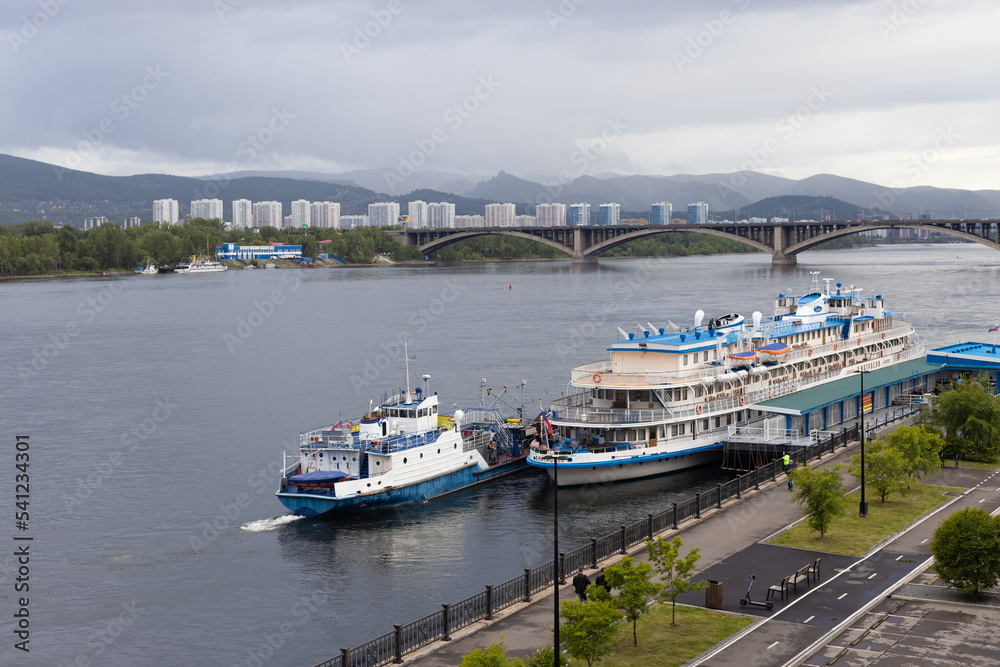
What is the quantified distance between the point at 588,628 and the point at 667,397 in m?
24.6

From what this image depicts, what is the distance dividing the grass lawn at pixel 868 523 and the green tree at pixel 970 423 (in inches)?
190

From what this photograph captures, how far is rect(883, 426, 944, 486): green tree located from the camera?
33.4 metres

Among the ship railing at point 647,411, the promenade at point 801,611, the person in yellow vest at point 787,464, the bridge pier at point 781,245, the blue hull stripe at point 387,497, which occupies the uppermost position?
the bridge pier at point 781,245

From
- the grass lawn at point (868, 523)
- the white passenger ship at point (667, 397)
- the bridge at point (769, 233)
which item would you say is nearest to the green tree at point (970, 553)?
the grass lawn at point (868, 523)

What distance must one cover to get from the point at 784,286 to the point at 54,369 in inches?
3377

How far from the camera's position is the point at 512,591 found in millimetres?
24391

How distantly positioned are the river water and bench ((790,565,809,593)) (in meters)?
9.07

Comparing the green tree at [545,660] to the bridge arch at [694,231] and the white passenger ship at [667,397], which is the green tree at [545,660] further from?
the bridge arch at [694,231]

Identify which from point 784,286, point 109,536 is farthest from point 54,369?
point 784,286

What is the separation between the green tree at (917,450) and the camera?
33.4m

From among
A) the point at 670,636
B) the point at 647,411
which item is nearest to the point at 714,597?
the point at 670,636

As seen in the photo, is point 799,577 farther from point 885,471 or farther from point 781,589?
point 885,471

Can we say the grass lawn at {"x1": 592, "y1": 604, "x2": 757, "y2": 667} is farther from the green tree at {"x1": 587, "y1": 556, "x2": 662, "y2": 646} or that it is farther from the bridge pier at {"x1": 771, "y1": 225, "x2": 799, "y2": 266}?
the bridge pier at {"x1": 771, "y1": 225, "x2": 799, "y2": 266}

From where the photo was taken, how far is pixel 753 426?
45.5 m
